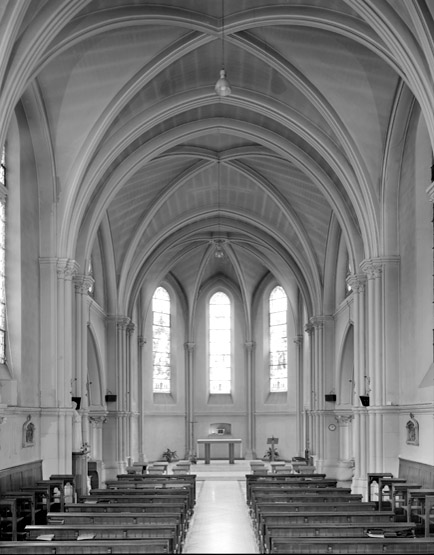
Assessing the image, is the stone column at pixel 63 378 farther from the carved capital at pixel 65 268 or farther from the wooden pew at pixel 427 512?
the wooden pew at pixel 427 512

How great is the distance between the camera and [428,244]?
822 inches

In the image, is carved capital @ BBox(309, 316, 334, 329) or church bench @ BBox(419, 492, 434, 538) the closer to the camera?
church bench @ BBox(419, 492, 434, 538)

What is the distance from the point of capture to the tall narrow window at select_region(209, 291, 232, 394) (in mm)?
46969

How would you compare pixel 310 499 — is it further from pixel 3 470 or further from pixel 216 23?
pixel 216 23

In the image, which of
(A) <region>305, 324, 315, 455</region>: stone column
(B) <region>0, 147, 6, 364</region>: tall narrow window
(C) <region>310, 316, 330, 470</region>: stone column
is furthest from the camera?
(A) <region>305, 324, 315, 455</region>: stone column

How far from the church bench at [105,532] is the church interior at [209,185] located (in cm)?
419

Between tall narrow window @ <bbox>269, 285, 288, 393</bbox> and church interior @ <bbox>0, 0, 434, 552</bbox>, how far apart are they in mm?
8300

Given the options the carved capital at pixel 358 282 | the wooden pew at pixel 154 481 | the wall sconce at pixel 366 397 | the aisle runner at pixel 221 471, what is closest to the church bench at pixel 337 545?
the wall sconce at pixel 366 397

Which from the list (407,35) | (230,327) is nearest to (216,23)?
(407,35)

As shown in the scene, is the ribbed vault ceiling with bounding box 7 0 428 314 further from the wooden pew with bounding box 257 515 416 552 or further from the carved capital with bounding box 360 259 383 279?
the wooden pew with bounding box 257 515 416 552

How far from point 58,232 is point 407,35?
Answer: 10.8 metres

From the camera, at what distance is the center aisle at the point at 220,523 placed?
651 inches

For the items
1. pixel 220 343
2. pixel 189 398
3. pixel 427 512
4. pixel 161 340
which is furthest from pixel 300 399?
pixel 427 512

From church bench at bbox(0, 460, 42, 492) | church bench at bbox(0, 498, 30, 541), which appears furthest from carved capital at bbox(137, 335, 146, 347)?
church bench at bbox(0, 498, 30, 541)
